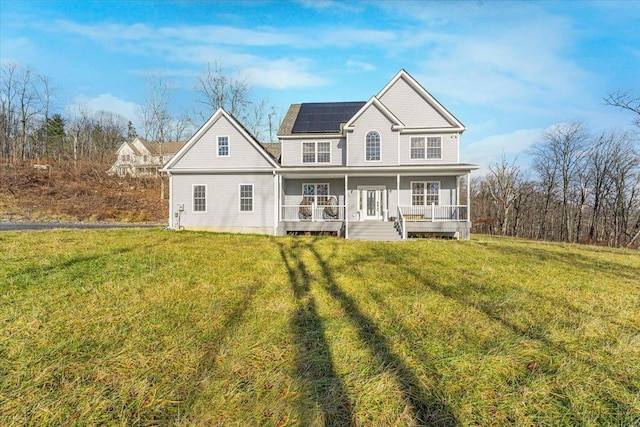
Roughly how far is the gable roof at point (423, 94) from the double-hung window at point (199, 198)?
11696mm

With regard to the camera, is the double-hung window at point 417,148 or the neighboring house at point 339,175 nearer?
the neighboring house at point 339,175

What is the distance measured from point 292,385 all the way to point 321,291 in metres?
3.11

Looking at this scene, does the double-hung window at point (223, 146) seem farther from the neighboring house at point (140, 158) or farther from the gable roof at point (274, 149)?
the neighboring house at point (140, 158)

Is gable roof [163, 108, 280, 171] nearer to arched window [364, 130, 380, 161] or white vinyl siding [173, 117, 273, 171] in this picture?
white vinyl siding [173, 117, 273, 171]

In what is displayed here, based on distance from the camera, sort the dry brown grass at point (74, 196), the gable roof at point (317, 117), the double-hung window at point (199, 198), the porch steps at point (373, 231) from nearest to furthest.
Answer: the porch steps at point (373, 231), the double-hung window at point (199, 198), the gable roof at point (317, 117), the dry brown grass at point (74, 196)

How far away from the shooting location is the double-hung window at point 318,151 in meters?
17.6

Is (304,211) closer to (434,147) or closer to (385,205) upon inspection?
(385,205)

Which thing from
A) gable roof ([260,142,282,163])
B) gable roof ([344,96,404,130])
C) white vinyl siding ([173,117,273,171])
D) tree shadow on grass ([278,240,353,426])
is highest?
gable roof ([344,96,404,130])

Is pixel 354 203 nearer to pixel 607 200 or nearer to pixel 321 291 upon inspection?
pixel 321 291

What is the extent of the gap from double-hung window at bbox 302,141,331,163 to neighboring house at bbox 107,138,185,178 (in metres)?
23.3

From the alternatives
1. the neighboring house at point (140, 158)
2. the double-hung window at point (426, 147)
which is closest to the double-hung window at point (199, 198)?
the double-hung window at point (426, 147)

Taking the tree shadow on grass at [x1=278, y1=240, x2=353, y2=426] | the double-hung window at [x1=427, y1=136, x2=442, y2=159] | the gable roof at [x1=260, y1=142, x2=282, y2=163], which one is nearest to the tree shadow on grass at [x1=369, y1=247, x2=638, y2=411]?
the tree shadow on grass at [x1=278, y1=240, x2=353, y2=426]

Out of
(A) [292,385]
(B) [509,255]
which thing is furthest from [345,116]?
(A) [292,385]

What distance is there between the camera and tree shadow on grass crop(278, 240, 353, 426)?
2.61 metres
